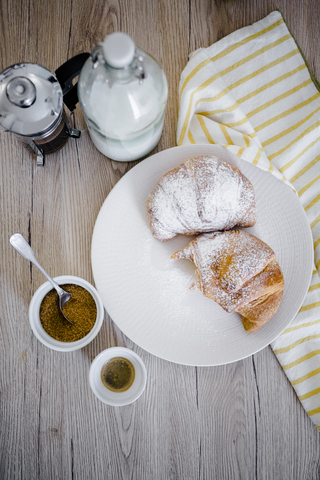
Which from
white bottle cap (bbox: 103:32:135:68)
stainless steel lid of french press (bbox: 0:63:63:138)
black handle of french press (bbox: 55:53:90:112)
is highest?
white bottle cap (bbox: 103:32:135:68)

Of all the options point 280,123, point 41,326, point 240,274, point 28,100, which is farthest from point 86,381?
point 280,123

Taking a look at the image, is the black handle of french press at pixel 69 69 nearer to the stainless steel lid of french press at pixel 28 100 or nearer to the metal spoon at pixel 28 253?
the stainless steel lid of french press at pixel 28 100

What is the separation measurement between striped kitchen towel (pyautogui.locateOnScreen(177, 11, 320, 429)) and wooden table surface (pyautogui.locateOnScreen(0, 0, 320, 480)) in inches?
2.8

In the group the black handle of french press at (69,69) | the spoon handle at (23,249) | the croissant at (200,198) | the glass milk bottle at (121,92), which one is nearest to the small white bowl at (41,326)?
the spoon handle at (23,249)

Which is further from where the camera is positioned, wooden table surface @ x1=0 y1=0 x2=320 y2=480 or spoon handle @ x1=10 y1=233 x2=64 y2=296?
wooden table surface @ x1=0 y1=0 x2=320 y2=480

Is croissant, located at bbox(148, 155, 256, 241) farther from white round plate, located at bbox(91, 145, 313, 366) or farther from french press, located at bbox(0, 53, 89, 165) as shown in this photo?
french press, located at bbox(0, 53, 89, 165)

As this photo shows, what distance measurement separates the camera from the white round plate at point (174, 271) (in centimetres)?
102

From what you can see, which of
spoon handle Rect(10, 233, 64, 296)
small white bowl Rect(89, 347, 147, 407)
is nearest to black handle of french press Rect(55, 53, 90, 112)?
spoon handle Rect(10, 233, 64, 296)

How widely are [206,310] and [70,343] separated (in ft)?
1.32

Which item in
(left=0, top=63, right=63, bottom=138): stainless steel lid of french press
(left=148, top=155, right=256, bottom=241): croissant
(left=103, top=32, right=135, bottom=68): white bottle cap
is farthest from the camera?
(left=148, top=155, right=256, bottom=241): croissant

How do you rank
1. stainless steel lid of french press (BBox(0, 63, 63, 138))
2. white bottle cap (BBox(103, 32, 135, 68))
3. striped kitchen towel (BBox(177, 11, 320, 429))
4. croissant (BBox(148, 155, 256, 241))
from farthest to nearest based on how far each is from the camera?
striped kitchen towel (BBox(177, 11, 320, 429)), croissant (BBox(148, 155, 256, 241)), stainless steel lid of french press (BBox(0, 63, 63, 138)), white bottle cap (BBox(103, 32, 135, 68))

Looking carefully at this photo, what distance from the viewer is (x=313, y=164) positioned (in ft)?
3.65

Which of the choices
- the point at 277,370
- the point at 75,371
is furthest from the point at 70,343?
the point at 277,370

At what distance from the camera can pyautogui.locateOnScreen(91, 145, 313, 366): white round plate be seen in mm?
1020
